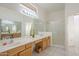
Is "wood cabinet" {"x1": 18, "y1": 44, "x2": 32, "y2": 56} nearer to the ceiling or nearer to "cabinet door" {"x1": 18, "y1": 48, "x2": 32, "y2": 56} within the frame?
"cabinet door" {"x1": 18, "y1": 48, "x2": 32, "y2": 56}

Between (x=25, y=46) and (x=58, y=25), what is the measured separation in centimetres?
78

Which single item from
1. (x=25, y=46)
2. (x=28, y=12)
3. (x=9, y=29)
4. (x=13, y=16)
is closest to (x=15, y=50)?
(x=25, y=46)

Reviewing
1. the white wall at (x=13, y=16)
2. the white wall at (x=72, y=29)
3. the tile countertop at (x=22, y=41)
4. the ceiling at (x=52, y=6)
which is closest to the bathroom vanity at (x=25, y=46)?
the tile countertop at (x=22, y=41)

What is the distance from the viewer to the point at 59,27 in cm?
216

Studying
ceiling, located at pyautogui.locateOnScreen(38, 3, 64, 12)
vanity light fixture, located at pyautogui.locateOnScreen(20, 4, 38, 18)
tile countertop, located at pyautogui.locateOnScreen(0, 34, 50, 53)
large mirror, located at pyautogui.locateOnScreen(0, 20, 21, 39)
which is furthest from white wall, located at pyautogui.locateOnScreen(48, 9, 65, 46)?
large mirror, located at pyautogui.locateOnScreen(0, 20, 21, 39)

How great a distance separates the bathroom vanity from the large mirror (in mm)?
144

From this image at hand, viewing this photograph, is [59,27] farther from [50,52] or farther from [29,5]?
[29,5]

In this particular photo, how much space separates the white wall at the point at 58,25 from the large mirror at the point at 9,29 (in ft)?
2.09

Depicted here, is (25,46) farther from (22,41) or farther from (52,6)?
(52,6)

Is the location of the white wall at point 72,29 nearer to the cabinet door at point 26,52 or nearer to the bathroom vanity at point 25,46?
the bathroom vanity at point 25,46

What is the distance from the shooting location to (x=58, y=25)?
2.18 metres

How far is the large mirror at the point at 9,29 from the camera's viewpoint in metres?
2.00

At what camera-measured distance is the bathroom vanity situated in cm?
178

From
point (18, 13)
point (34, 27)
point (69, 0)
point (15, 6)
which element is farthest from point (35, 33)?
point (69, 0)
